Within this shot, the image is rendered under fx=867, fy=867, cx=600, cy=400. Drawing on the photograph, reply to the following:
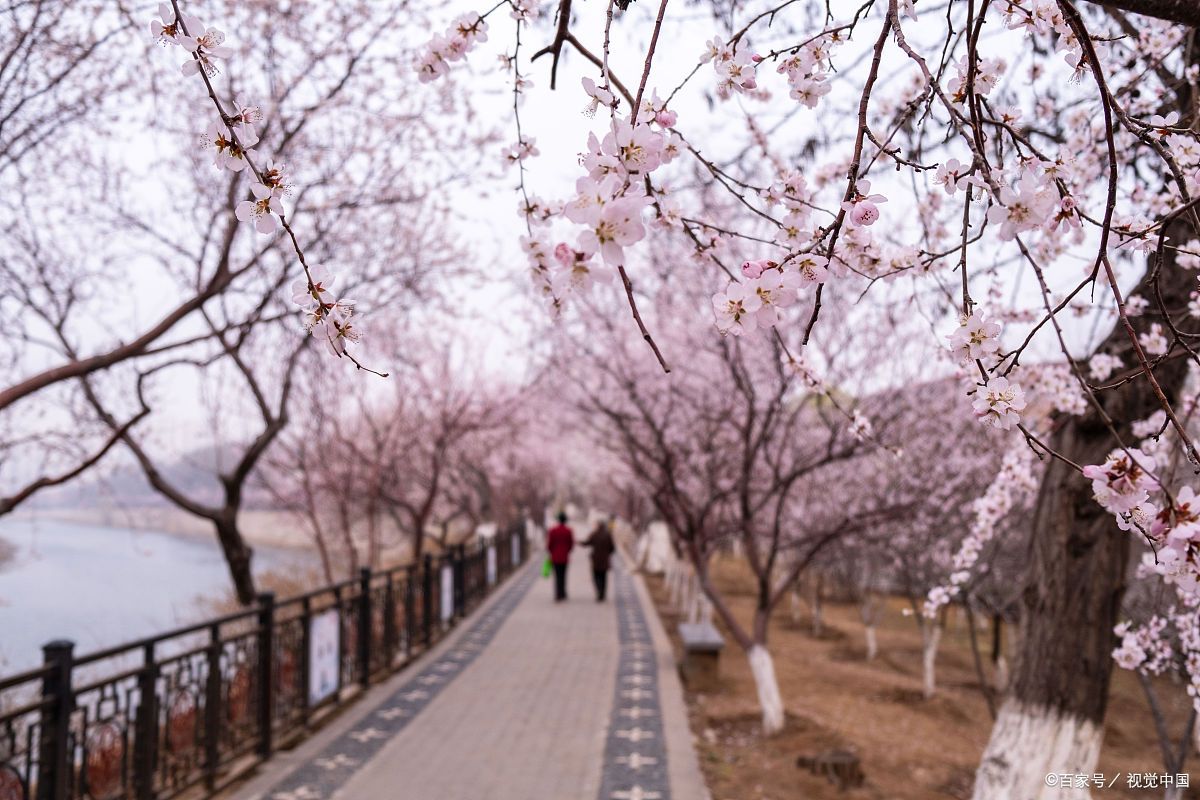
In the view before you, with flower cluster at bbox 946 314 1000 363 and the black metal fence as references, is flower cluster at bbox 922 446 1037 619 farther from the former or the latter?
the black metal fence

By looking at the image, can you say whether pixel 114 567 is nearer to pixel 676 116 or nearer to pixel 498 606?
pixel 498 606

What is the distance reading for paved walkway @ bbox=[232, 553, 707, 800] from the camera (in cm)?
625

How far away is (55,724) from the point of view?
4.25 m

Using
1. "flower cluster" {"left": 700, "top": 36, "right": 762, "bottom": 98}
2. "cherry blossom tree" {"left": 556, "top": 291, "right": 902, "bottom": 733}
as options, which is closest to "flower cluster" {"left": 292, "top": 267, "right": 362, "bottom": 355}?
"flower cluster" {"left": 700, "top": 36, "right": 762, "bottom": 98}

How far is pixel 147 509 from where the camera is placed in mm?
10969

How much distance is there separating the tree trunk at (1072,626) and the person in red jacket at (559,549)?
42.9 ft

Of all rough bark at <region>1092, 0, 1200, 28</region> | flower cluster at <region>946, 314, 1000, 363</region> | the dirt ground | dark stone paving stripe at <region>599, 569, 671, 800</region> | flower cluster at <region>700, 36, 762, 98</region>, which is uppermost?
flower cluster at <region>700, 36, 762, 98</region>

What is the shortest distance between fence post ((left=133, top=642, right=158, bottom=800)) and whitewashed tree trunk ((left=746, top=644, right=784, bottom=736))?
504cm

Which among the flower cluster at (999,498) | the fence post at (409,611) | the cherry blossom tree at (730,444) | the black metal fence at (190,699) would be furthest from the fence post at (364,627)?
the flower cluster at (999,498)

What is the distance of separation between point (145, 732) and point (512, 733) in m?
3.50

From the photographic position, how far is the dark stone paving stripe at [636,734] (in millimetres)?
6266

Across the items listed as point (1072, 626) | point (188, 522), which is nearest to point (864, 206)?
point (1072, 626)

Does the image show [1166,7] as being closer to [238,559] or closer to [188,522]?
[238,559]

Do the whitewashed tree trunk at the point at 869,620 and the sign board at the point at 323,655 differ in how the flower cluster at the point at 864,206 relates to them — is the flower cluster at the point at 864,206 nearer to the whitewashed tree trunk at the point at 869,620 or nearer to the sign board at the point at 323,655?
the sign board at the point at 323,655
